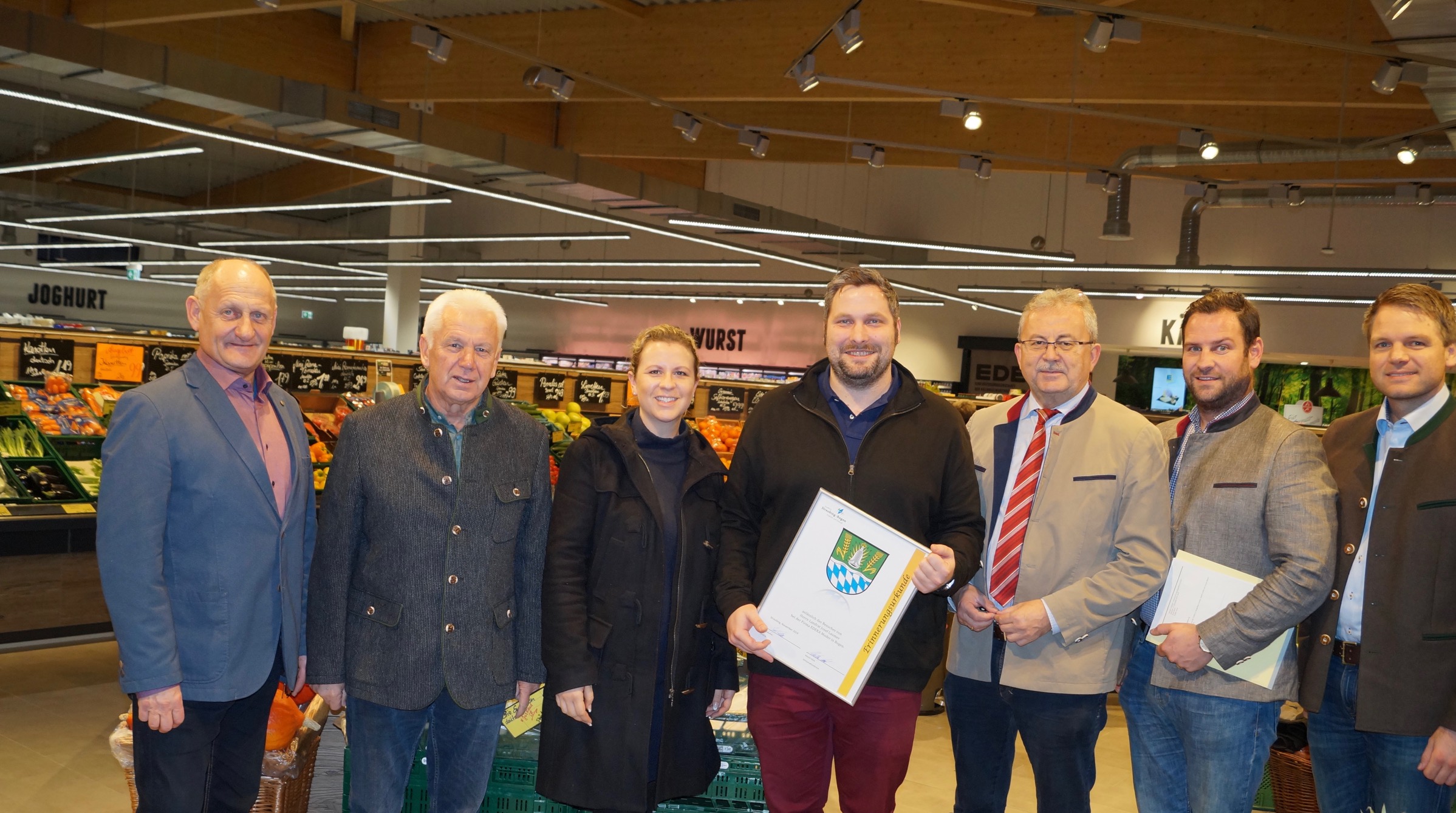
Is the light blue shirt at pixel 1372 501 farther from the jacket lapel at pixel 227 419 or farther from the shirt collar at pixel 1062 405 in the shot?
the jacket lapel at pixel 227 419

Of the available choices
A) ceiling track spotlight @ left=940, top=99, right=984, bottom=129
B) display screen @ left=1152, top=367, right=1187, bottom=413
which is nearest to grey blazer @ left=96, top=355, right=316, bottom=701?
ceiling track spotlight @ left=940, top=99, right=984, bottom=129

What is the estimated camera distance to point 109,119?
57.1ft

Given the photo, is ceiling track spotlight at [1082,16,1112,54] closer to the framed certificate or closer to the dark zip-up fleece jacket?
the dark zip-up fleece jacket

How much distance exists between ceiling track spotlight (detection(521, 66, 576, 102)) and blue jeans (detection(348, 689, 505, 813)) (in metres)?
5.84

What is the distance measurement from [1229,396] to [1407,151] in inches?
280

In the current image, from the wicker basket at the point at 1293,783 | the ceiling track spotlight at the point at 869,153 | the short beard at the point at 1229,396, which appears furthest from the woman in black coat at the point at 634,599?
the ceiling track spotlight at the point at 869,153

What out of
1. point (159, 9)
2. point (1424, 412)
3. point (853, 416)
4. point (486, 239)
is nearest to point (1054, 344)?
point (853, 416)

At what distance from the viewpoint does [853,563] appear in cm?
247

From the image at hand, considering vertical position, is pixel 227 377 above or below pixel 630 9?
below

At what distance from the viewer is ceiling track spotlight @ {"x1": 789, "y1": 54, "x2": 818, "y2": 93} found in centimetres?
698

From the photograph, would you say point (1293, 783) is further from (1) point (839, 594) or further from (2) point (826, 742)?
(1) point (839, 594)

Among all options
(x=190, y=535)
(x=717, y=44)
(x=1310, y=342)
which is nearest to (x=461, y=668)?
(x=190, y=535)

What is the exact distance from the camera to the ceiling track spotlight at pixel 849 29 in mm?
6105

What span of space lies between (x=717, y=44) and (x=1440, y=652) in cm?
825
